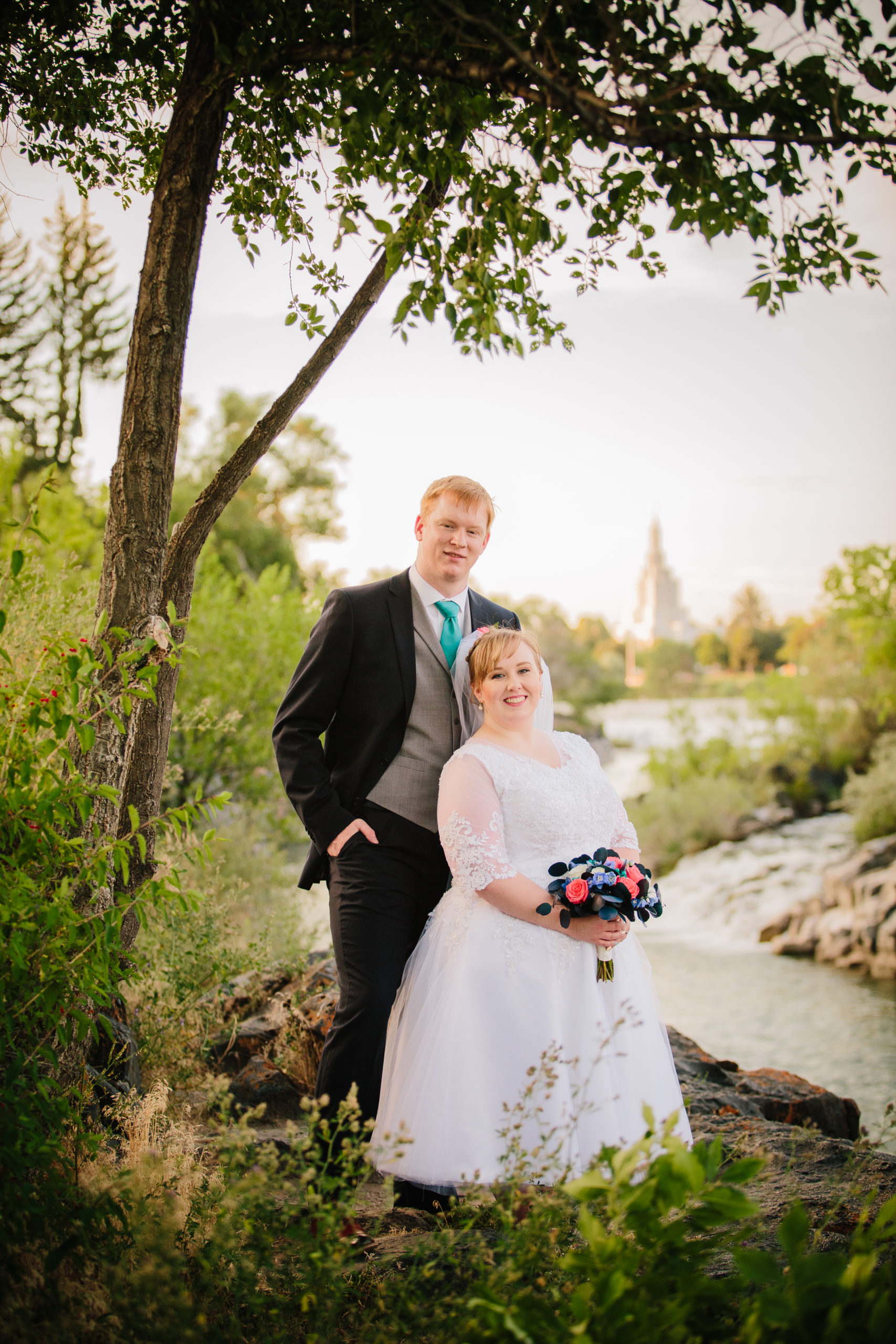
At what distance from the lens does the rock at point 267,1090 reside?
4.21 m

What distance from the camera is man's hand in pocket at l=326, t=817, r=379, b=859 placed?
10.9 ft

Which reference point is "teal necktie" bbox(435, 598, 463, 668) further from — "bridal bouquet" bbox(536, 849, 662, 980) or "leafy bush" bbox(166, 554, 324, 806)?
"leafy bush" bbox(166, 554, 324, 806)

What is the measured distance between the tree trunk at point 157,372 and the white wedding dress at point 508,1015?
1320 millimetres

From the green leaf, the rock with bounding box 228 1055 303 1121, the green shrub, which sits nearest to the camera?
the green leaf

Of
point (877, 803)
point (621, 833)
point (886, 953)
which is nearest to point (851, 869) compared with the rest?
point (886, 953)

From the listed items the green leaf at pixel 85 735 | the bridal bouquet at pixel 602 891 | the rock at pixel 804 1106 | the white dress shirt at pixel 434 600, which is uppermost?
the white dress shirt at pixel 434 600

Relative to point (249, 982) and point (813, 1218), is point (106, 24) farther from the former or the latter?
point (813, 1218)

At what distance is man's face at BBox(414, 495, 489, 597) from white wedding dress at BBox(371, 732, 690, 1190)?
78 centimetres

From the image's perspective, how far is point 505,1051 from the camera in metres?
3.12

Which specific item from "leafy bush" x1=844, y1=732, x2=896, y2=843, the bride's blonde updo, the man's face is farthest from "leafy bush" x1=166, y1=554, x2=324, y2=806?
"leafy bush" x1=844, y1=732, x2=896, y2=843

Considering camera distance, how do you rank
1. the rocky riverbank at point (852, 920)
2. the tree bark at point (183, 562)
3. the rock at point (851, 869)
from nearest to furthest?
1. the tree bark at point (183, 562)
2. the rocky riverbank at point (852, 920)
3. the rock at point (851, 869)

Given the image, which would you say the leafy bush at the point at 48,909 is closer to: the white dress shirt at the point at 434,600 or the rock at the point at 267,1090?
the white dress shirt at the point at 434,600

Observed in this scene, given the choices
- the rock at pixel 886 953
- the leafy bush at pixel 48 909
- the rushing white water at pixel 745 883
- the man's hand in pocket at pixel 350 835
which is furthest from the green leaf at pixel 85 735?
the rushing white water at pixel 745 883

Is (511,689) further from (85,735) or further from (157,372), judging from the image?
(157,372)
